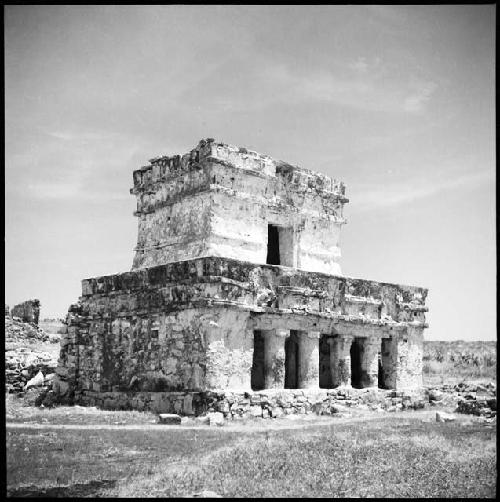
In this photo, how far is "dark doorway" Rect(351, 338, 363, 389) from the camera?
20.2 metres

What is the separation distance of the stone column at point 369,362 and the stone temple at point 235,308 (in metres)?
0.03

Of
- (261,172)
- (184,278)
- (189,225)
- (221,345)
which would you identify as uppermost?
(261,172)

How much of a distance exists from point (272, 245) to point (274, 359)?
512cm

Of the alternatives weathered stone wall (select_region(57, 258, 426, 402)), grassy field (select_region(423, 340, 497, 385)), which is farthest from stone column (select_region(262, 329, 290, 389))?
Result: grassy field (select_region(423, 340, 497, 385))

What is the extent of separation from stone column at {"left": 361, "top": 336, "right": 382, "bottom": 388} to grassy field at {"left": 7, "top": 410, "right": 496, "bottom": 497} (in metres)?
6.04

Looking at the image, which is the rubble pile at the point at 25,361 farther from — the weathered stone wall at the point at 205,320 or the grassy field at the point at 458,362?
the grassy field at the point at 458,362

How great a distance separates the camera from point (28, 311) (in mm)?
32344

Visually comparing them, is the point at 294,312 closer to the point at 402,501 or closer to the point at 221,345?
the point at 221,345

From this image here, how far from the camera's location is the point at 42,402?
60.9 ft

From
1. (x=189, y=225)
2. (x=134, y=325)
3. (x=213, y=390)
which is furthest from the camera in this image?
(x=189, y=225)

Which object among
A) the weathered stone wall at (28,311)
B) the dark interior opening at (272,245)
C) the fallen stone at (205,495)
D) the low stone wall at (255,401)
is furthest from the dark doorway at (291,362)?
the weathered stone wall at (28,311)

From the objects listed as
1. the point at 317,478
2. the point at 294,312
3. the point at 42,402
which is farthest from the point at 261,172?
the point at 317,478

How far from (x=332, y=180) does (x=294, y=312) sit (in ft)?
20.5

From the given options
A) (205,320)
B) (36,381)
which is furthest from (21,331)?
(205,320)
